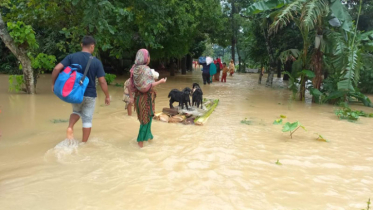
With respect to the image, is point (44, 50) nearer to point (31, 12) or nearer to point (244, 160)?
point (31, 12)

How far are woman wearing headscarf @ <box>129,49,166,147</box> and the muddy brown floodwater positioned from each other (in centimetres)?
35

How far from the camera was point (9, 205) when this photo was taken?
9.84 feet

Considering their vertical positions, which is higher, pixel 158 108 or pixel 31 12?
pixel 31 12

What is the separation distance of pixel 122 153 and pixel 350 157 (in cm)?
370

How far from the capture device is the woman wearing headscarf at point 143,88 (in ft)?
15.9

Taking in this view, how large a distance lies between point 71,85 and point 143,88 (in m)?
1.13

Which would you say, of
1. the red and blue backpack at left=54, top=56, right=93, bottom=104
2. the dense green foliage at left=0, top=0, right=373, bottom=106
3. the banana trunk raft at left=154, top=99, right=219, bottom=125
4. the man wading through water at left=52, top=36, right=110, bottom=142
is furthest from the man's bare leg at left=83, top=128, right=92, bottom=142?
the dense green foliage at left=0, top=0, right=373, bottom=106

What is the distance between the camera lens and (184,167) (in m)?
4.20

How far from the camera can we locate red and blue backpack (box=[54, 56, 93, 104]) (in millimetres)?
4227

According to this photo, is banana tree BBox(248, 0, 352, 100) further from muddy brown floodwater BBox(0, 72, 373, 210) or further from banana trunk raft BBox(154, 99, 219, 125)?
banana trunk raft BBox(154, 99, 219, 125)

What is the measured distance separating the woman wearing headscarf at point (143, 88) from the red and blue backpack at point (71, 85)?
84 cm

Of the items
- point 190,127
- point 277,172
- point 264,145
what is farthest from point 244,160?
point 190,127

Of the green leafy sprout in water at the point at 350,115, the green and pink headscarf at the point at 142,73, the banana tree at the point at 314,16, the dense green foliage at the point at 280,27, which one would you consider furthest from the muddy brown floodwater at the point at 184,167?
the banana tree at the point at 314,16

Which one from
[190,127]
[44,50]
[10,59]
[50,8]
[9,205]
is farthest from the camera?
[10,59]
